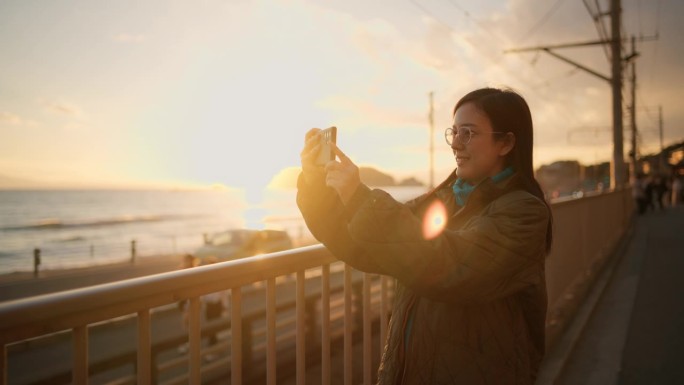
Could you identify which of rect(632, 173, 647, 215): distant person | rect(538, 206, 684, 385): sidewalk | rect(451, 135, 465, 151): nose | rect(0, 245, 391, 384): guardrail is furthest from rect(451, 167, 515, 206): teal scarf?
rect(632, 173, 647, 215): distant person

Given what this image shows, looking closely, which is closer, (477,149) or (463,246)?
(463,246)

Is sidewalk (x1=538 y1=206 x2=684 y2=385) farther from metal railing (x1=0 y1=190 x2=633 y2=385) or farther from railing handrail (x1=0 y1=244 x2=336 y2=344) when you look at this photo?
railing handrail (x1=0 y1=244 x2=336 y2=344)

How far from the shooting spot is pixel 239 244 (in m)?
18.9

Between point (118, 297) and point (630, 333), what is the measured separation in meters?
5.63

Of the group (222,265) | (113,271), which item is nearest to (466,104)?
(222,265)

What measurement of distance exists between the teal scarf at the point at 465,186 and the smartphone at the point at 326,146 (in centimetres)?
46

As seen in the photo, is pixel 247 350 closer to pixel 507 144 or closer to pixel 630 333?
pixel 630 333

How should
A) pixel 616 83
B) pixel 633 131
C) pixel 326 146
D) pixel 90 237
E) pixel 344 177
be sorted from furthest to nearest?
1. pixel 90 237
2. pixel 633 131
3. pixel 616 83
4. pixel 326 146
5. pixel 344 177

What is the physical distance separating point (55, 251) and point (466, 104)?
46.4 meters

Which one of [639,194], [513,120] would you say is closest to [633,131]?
[639,194]

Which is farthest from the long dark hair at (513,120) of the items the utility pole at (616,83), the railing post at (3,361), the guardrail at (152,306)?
the utility pole at (616,83)

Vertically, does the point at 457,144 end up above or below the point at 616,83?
below

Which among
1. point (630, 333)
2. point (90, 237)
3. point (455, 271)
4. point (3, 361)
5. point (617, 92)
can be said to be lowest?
point (90, 237)

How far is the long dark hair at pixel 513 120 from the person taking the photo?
1532 mm
